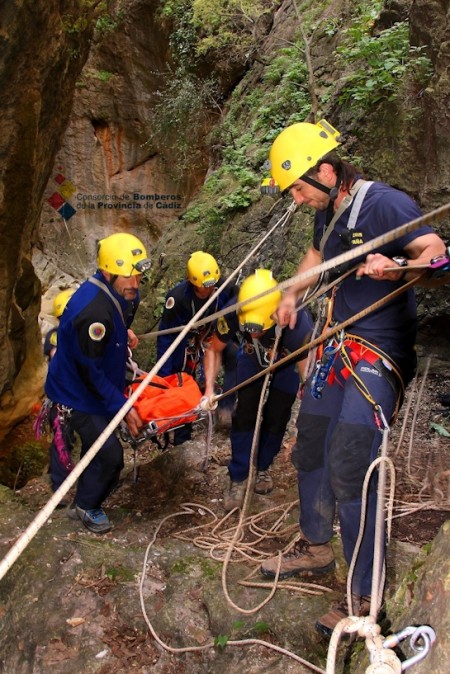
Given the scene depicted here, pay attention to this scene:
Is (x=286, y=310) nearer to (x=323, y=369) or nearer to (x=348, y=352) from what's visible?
(x=323, y=369)

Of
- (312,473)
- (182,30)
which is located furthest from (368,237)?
(182,30)

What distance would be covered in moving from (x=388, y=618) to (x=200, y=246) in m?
7.23

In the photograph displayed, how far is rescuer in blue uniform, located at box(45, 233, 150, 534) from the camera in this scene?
354 cm

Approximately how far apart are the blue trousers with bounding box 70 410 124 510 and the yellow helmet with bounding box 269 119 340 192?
1926 mm

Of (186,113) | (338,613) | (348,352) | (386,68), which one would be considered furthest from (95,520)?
(186,113)

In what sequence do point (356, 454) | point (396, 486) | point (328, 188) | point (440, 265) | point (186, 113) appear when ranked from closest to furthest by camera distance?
1. point (440, 265)
2. point (356, 454)
3. point (328, 188)
4. point (396, 486)
5. point (186, 113)

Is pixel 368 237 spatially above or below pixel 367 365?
above

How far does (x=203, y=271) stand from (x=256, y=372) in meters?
1.36

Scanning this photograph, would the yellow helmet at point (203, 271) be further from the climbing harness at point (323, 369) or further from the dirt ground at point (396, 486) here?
the climbing harness at point (323, 369)

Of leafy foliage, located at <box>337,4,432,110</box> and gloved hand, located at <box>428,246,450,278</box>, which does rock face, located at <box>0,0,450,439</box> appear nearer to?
leafy foliage, located at <box>337,4,432,110</box>

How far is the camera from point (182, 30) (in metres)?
13.2

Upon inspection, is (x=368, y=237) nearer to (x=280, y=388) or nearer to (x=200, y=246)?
(x=280, y=388)

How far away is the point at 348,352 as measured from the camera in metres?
2.66

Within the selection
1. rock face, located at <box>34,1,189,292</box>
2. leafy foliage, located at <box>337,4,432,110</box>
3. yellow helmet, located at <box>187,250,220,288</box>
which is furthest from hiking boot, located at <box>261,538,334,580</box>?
rock face, located at <box>34,1,189,292</box>
